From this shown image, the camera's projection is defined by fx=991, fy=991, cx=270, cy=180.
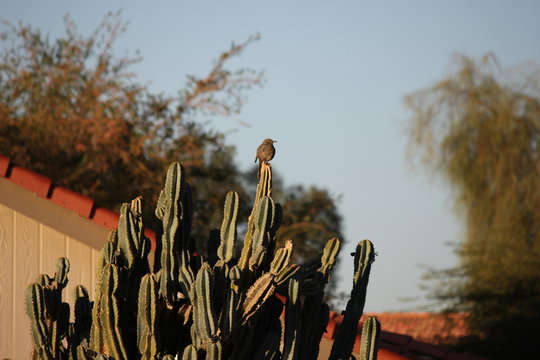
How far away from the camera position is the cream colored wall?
27.7 feet

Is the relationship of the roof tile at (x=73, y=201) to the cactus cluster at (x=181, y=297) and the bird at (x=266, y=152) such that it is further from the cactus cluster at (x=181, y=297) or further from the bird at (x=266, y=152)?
the bird at (x=266, y=152)

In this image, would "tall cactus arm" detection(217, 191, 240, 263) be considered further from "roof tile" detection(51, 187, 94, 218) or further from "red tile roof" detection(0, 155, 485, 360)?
"roof tile" detection(51, 187, 94, 218)

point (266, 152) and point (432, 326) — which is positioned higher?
point (432, 326)

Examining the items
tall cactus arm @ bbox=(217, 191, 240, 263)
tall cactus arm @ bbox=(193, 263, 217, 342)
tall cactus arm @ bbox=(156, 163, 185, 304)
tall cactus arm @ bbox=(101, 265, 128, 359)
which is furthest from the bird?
tall cactus arm @ bbox=(101, 265, 128, 359)

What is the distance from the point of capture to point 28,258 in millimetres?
8578

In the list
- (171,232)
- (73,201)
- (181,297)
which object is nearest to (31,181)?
(73,201)

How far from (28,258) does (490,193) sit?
18.5 m

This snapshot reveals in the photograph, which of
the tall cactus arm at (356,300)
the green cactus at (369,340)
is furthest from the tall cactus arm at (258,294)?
the tall cactus arm at (356,300)

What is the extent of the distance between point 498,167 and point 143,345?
21.1 m

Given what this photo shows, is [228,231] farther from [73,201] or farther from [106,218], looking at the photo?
[73,201]

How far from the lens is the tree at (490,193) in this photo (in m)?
21.1

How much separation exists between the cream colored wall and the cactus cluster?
247 centimetres

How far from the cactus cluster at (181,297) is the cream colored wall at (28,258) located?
2.47 m

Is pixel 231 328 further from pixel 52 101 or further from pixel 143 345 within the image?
pixel 52 101
